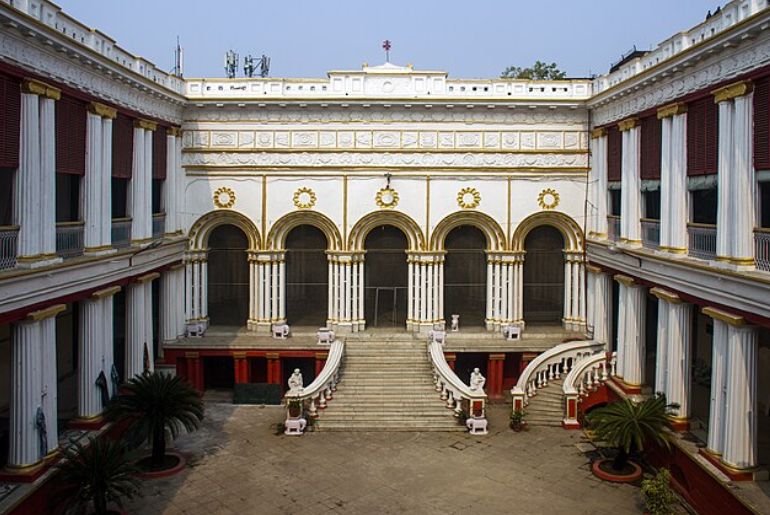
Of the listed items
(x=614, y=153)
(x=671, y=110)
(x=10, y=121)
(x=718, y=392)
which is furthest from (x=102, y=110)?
(x=718, y=392)

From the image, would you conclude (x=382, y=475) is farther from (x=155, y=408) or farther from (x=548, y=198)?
(x=548, y=198)

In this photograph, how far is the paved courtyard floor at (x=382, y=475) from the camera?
17.6 m

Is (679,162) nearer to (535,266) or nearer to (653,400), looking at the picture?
(653,400)

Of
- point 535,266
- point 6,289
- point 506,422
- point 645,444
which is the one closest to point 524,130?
point 535,266

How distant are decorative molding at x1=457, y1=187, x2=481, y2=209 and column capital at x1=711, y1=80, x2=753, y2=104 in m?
11.4

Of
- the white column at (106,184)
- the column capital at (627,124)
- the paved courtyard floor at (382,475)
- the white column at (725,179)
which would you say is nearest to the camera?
the white column at (725,179)

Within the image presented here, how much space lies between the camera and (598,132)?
2666 cm

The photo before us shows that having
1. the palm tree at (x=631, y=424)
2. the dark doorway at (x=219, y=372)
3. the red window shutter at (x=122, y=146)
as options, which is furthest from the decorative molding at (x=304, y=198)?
the palm tree at (x=631, y=424)

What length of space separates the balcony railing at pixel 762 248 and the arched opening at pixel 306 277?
640 inches

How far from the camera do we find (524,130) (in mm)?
27859

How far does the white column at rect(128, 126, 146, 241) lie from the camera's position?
23.2m

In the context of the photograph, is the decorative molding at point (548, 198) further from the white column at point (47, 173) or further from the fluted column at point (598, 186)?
the white column at point (47, 173)

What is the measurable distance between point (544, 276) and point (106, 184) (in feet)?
53.8

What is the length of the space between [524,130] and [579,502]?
1448 centimetres
